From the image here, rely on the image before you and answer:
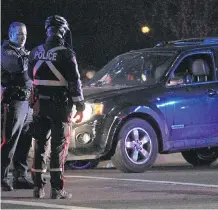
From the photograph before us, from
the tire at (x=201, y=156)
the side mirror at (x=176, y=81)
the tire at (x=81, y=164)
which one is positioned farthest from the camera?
the tire at (x=201, y=156)

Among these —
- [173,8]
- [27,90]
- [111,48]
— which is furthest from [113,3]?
[27,90]

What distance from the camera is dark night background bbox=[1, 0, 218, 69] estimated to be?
2508 cm

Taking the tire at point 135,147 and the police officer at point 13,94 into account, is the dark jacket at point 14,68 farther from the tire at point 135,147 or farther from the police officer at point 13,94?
the tire at point 135,147

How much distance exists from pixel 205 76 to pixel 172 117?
91 cm

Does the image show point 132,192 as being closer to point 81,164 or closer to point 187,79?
point 187,79

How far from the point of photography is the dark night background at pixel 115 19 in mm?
25078

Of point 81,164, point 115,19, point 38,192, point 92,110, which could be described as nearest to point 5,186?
point 38,192

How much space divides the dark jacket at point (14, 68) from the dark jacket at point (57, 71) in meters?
0.78

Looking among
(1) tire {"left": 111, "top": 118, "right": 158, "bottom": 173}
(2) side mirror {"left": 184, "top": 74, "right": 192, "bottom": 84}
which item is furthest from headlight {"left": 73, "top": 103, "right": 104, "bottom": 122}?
(2) side mirror {"left": 184, "top": 74, "right": 192, "bottom": 84}

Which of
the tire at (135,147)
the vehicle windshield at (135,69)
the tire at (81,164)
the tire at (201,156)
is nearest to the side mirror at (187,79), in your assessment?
the vehicle windshield at (135,69)

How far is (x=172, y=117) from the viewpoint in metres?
11.6

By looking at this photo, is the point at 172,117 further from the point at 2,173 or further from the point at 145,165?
the point at 2,173

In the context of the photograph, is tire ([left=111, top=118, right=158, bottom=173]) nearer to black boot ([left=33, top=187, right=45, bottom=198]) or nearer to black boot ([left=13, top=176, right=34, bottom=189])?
black boot ([left=13, top=176, right=34, bottom=189])

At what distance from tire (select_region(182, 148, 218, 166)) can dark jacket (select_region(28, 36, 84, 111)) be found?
5083 mm
